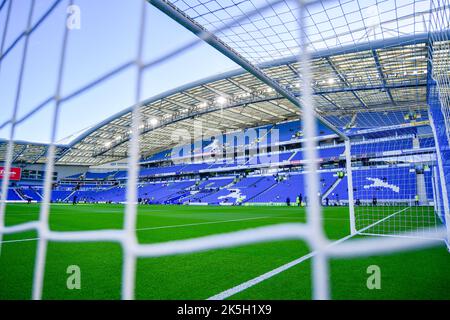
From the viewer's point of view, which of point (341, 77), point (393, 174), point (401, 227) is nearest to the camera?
point (401, 227)

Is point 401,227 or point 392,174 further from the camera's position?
point 392,174

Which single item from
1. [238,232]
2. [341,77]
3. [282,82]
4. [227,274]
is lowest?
[227,274]

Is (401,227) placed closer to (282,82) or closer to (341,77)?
(282,82)

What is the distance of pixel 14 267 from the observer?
9.98 ft

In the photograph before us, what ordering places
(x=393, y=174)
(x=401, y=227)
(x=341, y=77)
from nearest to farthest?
(x=401, y=227) → (x=341, y=77) → (x=393, y=174)

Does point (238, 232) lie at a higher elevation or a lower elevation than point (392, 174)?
lower

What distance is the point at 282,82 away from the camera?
13.0ft

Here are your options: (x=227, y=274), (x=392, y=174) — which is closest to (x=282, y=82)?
(x=227, y=274)

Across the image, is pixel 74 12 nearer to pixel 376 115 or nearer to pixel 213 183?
pixel 376 115

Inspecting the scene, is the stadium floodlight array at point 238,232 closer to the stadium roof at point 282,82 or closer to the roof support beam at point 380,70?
the stadium roof at point 282,82

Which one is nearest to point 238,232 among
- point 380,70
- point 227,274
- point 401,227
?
point 227,274

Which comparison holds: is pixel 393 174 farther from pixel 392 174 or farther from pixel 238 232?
pixel 238 232

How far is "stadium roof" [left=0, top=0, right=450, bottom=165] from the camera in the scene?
5129 millimetres

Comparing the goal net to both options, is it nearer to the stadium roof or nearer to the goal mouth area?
the stadium roof
